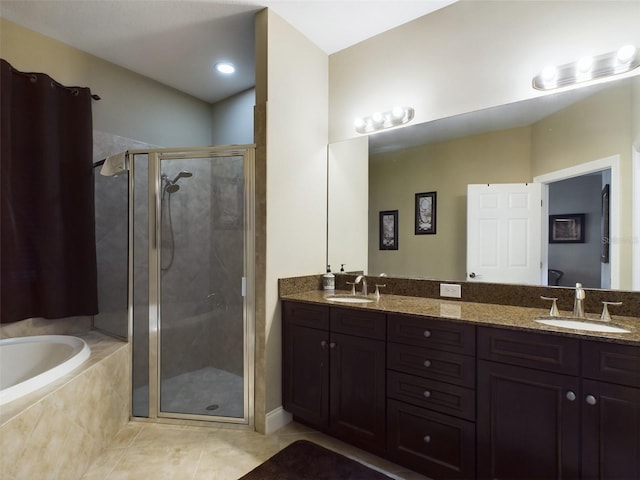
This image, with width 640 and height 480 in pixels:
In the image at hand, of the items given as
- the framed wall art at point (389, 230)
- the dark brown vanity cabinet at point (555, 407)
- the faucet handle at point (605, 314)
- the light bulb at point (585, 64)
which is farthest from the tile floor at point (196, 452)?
the light bulb at point (585, 64)

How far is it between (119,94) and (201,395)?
2.69 metres

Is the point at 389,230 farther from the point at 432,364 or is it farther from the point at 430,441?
the point at 430,441

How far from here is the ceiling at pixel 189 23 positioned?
214 centimetres

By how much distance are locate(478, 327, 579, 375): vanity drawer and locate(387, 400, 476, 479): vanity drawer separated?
371mm

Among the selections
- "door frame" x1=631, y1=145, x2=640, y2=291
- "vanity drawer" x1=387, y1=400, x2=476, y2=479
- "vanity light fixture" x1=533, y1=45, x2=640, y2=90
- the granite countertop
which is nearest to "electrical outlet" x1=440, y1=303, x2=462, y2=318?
the granite countertop

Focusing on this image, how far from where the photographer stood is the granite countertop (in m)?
1.30

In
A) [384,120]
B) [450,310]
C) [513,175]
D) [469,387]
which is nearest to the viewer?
[469,387]

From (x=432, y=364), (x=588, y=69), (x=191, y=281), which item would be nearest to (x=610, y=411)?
(x=432, y=364)

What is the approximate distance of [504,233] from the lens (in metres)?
2.03

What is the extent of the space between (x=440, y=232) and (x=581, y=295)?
33.3 inches

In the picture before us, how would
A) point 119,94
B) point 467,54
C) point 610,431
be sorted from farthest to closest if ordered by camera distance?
1. point 119,94
2. point 467,54
3. point 610,431

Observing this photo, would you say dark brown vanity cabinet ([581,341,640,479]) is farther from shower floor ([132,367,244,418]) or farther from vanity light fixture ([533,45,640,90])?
shower floor ([132,367,244,418])

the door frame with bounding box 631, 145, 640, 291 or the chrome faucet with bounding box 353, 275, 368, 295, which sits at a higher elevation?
the door frame with bounding box 631, 145, 640, 291

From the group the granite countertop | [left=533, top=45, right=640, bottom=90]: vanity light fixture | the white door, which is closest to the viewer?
the granite countertop
